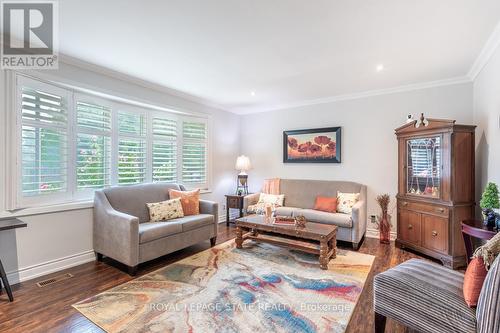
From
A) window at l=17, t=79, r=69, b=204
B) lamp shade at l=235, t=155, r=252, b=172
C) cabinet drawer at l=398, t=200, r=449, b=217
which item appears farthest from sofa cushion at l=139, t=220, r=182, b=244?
cabinet drawer at l=398, t=200, r=449, b=217

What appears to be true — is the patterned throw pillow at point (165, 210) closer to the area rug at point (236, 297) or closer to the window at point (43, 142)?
the area rug at point (236, 297)

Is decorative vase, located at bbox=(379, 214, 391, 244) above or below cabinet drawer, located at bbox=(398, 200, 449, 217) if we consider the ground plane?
below

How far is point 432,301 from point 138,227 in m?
2.74

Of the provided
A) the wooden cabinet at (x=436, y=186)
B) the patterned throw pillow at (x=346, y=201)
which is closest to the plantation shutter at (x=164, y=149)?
the patterned throw pillow at (x=346, y=201)

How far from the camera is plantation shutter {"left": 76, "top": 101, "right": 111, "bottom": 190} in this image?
3.25 meters

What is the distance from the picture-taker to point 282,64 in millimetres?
3164

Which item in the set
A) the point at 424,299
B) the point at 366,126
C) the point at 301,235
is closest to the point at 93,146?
the point at 301,235

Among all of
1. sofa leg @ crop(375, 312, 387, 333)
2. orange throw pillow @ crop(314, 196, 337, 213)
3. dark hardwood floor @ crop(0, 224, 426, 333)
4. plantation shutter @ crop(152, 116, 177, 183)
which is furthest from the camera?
plantation shutter @ crop(152, 116, 177, 183)

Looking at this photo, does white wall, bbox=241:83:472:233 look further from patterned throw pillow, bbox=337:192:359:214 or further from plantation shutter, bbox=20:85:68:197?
plantation shutter, bbox=20:85:68:197

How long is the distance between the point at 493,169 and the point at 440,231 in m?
0.93

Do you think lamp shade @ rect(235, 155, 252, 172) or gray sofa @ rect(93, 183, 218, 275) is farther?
lamp shade @ rect(235, 155, 252, 172)

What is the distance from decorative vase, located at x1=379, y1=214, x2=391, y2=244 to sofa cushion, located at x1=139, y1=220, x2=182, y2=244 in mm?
3149

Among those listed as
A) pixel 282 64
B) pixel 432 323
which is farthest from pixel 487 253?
pixel 282 64

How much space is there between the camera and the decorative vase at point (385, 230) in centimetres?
398
